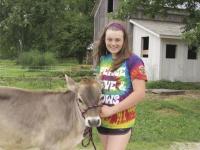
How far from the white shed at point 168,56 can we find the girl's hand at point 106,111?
1869cm

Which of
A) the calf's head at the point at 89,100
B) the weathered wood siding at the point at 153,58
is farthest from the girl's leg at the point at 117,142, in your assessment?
the weathered wood siding at the point at 153,58

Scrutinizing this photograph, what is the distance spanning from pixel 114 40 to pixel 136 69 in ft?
1.34

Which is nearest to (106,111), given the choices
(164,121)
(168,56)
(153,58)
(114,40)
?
(114,40)

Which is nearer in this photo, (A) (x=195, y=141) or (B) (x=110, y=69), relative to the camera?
(B) (x=110, y=69)

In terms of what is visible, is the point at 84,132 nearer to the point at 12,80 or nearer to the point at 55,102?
the point at 55,102

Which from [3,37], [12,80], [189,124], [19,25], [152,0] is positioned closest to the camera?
[189,124]

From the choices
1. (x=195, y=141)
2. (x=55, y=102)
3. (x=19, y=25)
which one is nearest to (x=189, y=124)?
(x=195, y=141)

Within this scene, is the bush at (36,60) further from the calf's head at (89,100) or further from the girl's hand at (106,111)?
the girl's hand at (106,111)

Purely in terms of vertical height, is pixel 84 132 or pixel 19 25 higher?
pixel 19 25

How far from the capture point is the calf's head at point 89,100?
16.6 ft

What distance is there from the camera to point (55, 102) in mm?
6195

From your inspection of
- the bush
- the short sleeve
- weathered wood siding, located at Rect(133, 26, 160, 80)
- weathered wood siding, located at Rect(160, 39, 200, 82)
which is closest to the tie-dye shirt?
the short sleeve

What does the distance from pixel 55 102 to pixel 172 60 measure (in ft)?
61.7

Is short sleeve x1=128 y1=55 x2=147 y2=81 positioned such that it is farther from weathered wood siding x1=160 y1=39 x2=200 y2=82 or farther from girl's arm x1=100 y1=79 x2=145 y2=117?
weathered wood siding x1=160 y1=39 x2=200 y2=82
